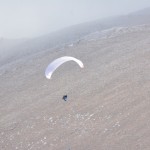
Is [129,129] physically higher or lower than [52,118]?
lower

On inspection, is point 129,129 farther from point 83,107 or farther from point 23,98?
point 23,98

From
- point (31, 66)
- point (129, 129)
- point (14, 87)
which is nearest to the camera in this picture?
point (129, 129)

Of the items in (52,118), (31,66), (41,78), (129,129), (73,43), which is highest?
(73,43)

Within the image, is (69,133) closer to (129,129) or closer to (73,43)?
(129,129)

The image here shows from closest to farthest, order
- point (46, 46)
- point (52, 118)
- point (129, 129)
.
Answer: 1. point (129, 129)
2. point (52, 118)
3. point (46, 46)

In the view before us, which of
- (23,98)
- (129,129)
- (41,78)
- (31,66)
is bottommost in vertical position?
(129,129)

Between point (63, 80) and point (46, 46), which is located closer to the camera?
point (63, 80)

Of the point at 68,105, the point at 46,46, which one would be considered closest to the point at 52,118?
the point at 68,105

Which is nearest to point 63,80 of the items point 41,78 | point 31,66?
point 41,78

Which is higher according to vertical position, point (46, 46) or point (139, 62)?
point (46, 46)
